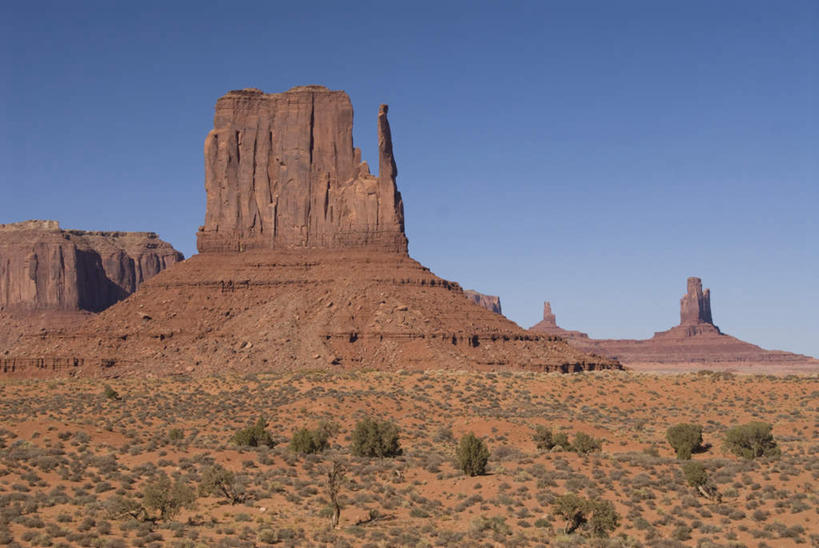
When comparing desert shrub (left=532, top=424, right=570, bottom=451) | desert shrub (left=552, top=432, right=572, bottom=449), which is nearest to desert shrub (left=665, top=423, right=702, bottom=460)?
desert shrub (left=552, top=432, right=572, bottom=449)

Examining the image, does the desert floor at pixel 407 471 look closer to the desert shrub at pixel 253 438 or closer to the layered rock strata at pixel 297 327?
the desert shrub at pixel 253 438

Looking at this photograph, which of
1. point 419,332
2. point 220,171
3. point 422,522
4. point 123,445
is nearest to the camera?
point 422,522

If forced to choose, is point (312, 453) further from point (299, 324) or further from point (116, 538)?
point (299, 324)

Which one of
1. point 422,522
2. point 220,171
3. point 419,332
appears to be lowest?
point 422,522

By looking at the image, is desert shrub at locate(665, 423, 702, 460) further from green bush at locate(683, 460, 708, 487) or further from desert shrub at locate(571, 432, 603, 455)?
green bush at locate(683, 460, 708, 487)

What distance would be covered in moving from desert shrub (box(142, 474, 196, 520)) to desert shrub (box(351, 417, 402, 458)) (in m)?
14.1

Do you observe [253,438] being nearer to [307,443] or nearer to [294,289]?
[307,443]

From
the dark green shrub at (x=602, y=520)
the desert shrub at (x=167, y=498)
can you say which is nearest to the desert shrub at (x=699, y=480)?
the dark green shrub at (x=602, y=520)

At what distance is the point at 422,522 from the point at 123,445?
63.0 feet

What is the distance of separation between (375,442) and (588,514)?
53.5 ft

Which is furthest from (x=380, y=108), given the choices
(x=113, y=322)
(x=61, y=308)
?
(x=61, y=308)

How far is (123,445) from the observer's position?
49.3 m

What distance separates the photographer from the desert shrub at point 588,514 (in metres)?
33.8

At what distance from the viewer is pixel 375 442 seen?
→ 1944 inches
